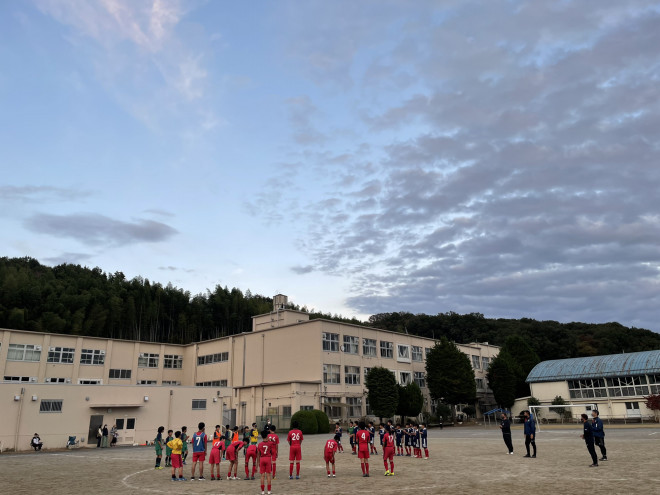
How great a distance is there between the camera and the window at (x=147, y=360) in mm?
62594

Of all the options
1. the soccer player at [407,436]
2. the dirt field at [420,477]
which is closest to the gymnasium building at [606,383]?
the soccer player at [407,436]

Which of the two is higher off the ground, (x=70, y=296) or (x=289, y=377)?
(x=70, y=296)

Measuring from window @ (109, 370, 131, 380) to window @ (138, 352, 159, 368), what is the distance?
1808mm

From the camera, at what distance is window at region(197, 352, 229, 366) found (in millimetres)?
62562

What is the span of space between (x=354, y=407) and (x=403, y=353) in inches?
526

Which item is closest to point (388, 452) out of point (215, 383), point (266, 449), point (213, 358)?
point (266, 449)

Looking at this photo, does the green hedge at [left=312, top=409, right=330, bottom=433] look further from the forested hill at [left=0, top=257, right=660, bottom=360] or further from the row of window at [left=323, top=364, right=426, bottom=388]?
the forested hill at [left=0, top=257, right=660, bottom=360]

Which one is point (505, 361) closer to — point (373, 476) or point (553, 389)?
point (553, 389)

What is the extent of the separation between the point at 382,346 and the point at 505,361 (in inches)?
736

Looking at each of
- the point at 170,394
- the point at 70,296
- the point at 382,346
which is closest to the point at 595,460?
the point at 170,394

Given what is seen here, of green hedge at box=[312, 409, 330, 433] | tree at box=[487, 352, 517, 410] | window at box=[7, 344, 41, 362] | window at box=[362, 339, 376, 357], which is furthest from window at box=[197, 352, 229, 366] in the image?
tree at box=[487, 352, 517, 410]

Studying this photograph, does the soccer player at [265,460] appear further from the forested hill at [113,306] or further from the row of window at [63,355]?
the forested hill at [113,306]

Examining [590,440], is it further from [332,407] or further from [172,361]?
[172,361]

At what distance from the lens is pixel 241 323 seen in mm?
85750
